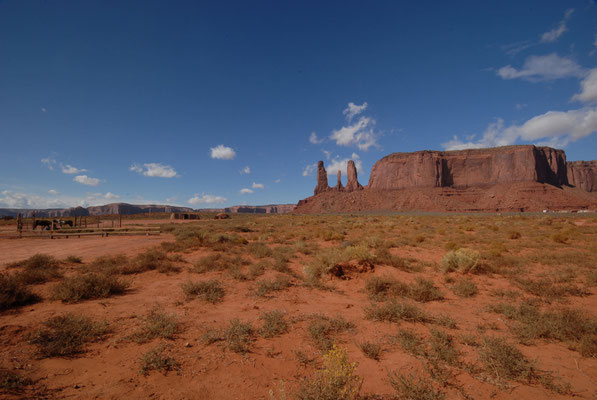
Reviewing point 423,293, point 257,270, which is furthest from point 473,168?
point 257,270

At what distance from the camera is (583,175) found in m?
113

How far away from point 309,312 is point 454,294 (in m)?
4.11

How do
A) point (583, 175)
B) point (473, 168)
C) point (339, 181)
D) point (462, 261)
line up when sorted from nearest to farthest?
point (462, 261)
point (473, 168)
point (583, 175)
point (339, 181)

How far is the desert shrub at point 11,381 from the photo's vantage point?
2467 millimetres

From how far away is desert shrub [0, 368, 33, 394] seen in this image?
247cm

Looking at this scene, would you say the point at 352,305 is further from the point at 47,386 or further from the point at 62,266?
the point at 62,266

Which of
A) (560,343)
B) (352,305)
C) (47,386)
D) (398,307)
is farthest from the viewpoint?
(352,305)

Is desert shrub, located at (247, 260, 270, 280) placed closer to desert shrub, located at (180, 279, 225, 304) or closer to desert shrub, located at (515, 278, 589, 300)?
desert shrub, located at (180, 279, 225, 304)

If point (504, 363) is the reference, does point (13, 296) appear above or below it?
above

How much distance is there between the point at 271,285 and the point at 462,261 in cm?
629

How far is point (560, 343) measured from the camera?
12.2 ft

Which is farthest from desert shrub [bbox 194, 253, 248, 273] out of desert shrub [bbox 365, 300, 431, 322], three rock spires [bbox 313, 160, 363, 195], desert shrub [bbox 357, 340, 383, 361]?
three rock spires [bbox 313, 160, 363, 195]

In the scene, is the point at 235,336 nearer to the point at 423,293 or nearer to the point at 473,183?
the point at 423,293

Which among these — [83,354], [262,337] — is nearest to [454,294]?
[262,337]
